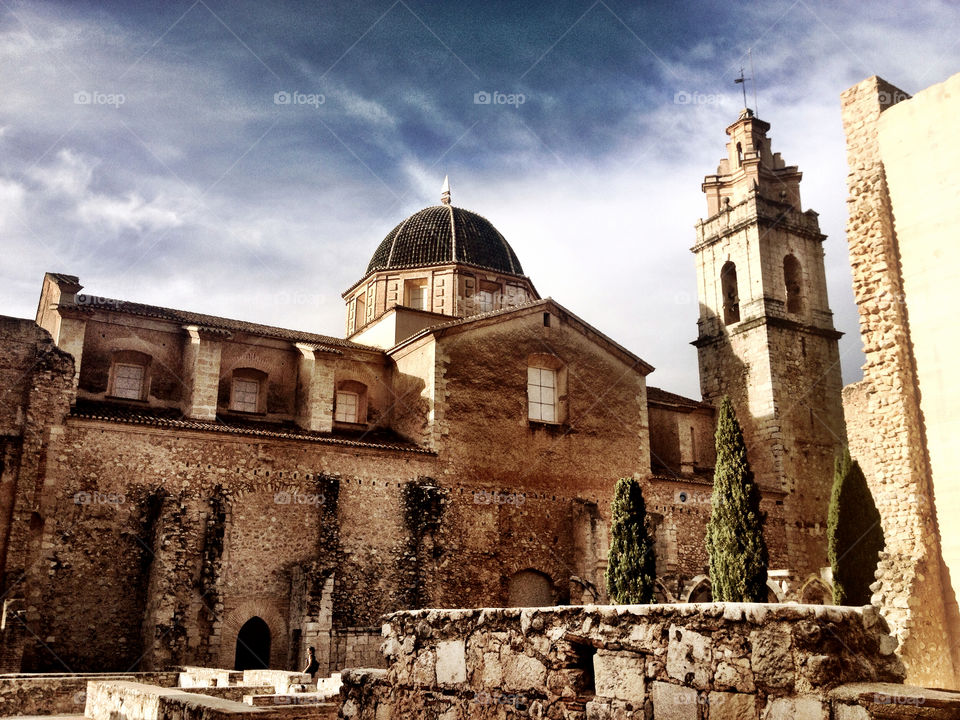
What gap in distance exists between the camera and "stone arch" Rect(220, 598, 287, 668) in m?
17.5

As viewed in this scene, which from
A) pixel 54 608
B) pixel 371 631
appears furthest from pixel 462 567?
pixel 54 608

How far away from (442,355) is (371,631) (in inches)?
308

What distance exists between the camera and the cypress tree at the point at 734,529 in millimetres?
18797

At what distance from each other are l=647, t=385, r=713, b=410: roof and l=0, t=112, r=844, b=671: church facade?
0.38 ft

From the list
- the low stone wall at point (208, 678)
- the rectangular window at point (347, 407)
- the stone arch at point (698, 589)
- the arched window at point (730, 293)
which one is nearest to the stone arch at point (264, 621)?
the low stone wall at point (208, 678)

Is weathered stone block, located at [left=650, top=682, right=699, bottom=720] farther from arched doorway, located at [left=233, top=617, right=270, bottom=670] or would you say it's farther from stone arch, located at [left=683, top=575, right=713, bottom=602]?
stone arch, located at [left=683, top=575, right=713, bottom=602]

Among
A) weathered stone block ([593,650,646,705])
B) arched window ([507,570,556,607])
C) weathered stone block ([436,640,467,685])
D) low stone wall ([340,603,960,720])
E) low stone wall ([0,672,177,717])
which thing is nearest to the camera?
low stone wall ([340,603,960,720])

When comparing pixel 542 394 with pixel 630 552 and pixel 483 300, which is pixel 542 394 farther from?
pixel 630 552

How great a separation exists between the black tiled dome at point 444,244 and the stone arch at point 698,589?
13.0 meters

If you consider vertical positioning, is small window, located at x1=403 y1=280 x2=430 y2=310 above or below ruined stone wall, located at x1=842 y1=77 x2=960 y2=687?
above

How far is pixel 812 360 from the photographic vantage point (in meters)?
28.4

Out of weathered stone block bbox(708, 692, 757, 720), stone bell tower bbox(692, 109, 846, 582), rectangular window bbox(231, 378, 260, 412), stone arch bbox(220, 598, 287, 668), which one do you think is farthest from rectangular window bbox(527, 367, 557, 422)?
weathered stone block bbox(708, 692, 757, 720)

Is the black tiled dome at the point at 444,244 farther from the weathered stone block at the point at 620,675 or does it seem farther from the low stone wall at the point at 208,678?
the weathered stone block at the point at 620,675

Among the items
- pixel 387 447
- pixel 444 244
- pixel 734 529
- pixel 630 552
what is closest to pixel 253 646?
pixel 387 447
